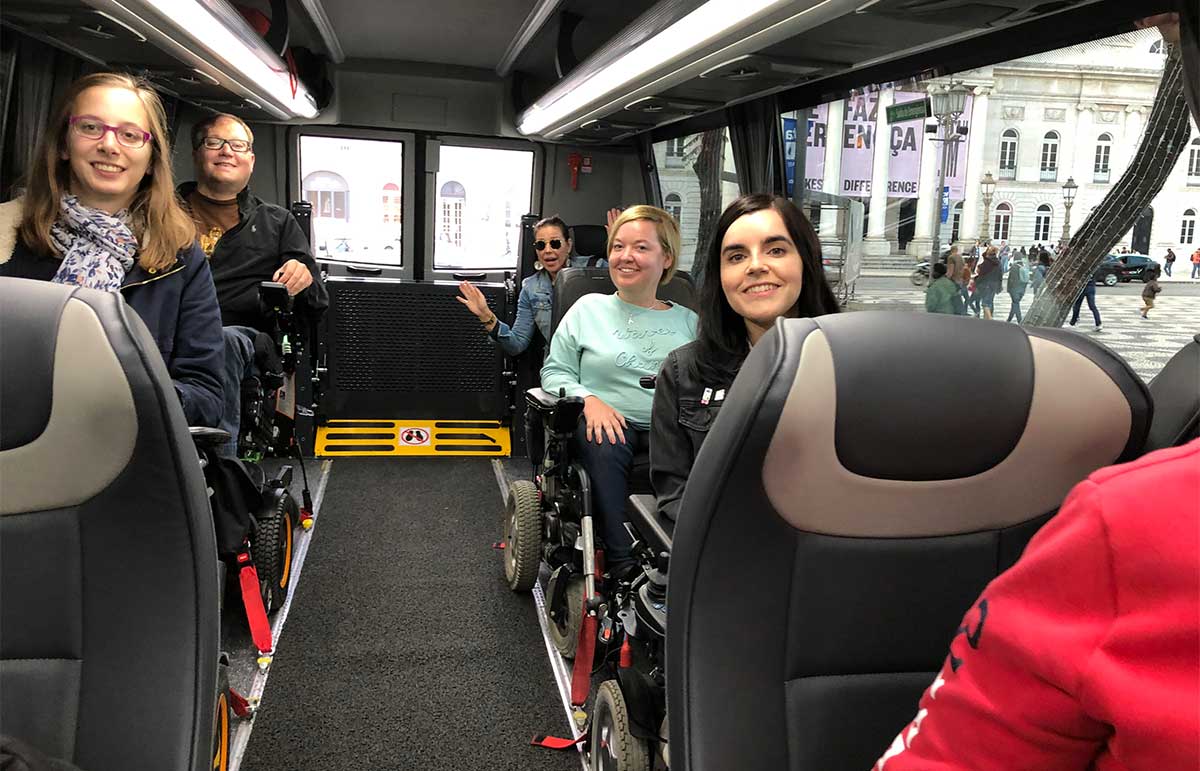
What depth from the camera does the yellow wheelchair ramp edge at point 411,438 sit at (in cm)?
596

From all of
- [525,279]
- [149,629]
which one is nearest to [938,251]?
[525,279]

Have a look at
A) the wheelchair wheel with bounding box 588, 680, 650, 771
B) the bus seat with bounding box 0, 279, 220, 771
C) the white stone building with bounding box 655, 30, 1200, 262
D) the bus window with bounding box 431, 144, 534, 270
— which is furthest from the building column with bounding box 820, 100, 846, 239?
the bus window with bounding box 431, 144, 534, 270

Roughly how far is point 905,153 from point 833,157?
0.62 metres

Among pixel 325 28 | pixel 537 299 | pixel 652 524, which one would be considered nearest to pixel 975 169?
pixel 652 524

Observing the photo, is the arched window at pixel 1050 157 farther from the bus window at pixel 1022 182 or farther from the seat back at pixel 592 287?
the seat back at pixel 592 287

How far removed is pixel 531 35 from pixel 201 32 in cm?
300

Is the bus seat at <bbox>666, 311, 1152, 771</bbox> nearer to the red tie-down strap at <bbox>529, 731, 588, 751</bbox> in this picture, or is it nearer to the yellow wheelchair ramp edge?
Result: the red tie-down strap at <bbox>529, 731, 588, 751</bbox>

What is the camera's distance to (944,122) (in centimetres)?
327

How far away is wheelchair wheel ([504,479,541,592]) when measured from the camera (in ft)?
11.7

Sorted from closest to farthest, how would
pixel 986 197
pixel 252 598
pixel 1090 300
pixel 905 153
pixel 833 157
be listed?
pixel 252 598 < pixel 1090 300 < pixel 986 197 < pixel 905 153 < pixel 833 157

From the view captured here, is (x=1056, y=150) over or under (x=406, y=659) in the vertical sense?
over

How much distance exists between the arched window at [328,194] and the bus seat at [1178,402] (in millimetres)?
6835

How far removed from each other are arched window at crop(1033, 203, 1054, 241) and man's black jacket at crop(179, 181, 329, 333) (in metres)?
3.01

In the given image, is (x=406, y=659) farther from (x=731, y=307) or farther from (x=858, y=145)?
(x=858, y=145)
